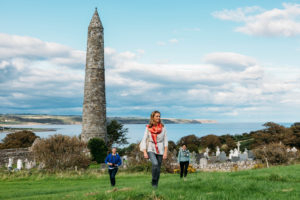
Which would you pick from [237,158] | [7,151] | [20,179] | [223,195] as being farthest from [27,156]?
[223,195]

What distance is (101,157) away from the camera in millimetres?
30766

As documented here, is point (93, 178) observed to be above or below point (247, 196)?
below

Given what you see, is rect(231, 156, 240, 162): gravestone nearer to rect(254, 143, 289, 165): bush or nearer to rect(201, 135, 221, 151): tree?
rect(254, 143, 289, 165): bush

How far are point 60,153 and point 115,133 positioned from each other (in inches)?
734

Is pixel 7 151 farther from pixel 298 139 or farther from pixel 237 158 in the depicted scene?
pixel 298 139

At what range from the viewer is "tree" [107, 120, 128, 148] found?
128ft

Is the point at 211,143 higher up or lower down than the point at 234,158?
higher up

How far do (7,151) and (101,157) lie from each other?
29.7ft

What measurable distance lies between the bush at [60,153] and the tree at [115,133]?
56.3 feet

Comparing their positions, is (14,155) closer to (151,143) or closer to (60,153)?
(60,153)

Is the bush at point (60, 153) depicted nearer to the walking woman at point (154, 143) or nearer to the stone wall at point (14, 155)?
the stone wall at point (14, 155)

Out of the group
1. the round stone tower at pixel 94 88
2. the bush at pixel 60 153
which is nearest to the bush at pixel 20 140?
the round stone tower at pixel 94 88

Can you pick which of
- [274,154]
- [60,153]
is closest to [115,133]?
[60,153]

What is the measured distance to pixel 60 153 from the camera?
809 inches
